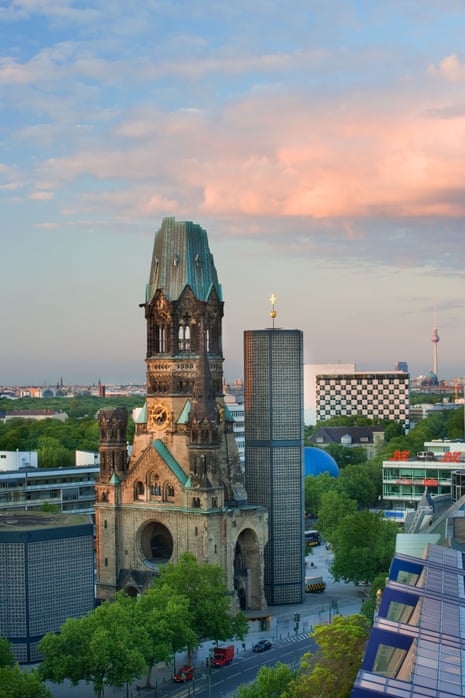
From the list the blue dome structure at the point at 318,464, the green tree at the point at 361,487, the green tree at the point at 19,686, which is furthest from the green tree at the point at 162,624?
the blue dome structure at the point at 318,464

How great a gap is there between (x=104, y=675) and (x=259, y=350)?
136ft

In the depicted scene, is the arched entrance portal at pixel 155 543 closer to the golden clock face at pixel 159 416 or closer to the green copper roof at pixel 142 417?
the golden clock face at pixel 159 416

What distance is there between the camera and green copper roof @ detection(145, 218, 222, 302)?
108 metres

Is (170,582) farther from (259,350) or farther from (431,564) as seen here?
(431,564)

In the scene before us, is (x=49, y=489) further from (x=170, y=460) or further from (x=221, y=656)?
(x=221, y=656)

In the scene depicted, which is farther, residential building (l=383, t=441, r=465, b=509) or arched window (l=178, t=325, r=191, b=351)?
residential building (l=383, t=441, r=465, b=509)

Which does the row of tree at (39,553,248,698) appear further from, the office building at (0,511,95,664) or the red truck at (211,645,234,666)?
the office building at (0,511,95,664)

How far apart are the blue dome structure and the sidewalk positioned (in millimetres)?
56673

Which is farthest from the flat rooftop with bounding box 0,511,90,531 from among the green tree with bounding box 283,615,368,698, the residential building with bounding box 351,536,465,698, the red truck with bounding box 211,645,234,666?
the residential building with bounding box 351,536,465,698

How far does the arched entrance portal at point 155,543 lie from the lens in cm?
10506

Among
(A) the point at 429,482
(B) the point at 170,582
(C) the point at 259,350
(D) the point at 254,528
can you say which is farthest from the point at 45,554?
(A) the point at 429,482

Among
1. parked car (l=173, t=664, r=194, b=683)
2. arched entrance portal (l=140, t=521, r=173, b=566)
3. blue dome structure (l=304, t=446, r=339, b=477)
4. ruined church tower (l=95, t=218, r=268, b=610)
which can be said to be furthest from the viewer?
blue dome structure (l=304, t=446, r=339, b=477)

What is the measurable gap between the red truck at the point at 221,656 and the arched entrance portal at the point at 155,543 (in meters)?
16.3

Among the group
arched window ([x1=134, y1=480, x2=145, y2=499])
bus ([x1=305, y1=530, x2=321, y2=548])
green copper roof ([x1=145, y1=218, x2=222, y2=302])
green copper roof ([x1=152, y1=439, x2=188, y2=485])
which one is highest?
green copper roof ([x1=145, y1=218, x2=222, y2=302])
